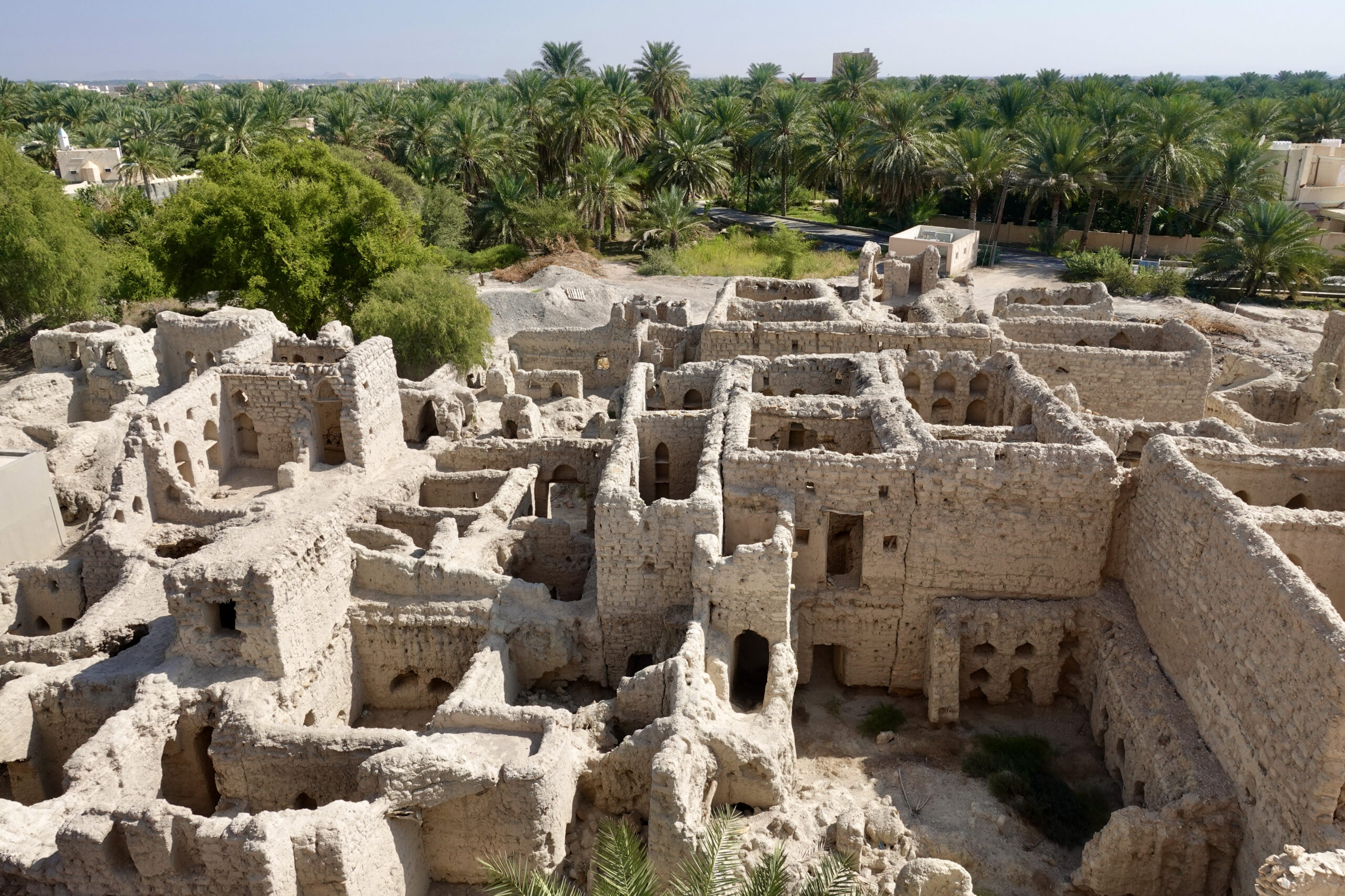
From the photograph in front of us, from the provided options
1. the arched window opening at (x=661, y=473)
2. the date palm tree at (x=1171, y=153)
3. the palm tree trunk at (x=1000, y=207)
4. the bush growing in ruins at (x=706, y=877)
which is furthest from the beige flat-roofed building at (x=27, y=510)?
the date palm tree at (x=1171, y=153)

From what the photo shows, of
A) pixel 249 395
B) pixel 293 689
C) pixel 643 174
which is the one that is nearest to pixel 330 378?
pixel 249 395

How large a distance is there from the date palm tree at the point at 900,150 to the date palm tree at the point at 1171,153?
33.4ft

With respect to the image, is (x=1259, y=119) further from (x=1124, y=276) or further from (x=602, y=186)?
(x=602, y=186)

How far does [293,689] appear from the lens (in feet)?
46.6

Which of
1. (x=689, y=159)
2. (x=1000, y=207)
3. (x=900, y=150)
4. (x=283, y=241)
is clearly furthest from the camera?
(x=689, y=159)

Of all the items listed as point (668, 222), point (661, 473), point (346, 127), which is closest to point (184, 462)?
point (661, 473)

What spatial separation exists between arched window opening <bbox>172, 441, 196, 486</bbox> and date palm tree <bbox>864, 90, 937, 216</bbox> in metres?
40.1

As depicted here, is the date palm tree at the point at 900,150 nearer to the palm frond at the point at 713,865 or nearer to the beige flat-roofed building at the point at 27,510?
the beige flat-roofed building at the point at 27,510

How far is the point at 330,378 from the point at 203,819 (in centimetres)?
1147

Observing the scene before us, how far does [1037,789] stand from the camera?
560 inches

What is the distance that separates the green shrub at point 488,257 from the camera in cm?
4534

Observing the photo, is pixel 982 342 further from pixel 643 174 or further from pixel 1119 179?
pixel 643 174

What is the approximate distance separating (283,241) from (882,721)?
83.8ft

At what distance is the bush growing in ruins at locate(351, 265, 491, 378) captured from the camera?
28.4 meters
